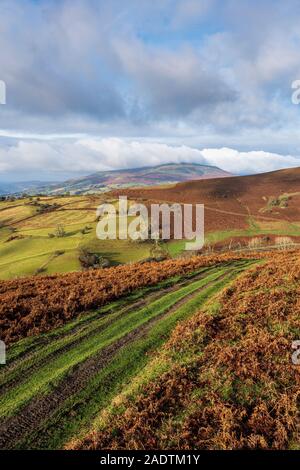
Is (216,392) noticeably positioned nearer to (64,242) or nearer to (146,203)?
(64,242)

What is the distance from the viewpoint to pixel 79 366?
12.1m

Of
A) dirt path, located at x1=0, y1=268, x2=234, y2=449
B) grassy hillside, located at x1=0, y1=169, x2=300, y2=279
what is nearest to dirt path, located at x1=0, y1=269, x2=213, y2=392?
dirt path, located at x1=0, y1=268, x2=234, y2=449

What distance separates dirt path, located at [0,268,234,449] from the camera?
9086 millimetres

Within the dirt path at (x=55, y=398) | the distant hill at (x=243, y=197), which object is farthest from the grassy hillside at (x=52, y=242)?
the dirt path at (x=55, y=398)

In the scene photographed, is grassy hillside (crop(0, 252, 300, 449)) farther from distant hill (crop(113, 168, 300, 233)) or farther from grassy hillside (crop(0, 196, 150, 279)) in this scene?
distant hill (crop(113, 168, 300, 233))

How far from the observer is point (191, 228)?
267ft

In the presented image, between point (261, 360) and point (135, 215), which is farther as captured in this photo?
point (135, 215)

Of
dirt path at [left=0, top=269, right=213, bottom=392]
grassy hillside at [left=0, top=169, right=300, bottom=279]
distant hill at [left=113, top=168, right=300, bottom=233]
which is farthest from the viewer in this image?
distant hill at [left=113, top=168, right=300, bottom=233]

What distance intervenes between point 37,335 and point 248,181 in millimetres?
116705

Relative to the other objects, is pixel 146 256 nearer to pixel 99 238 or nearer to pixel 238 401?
pixel 99 238

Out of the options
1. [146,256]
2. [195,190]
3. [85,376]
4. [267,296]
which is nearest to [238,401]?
[85,376]

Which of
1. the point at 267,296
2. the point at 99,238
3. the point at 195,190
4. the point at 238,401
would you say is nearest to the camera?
the point at 238,401

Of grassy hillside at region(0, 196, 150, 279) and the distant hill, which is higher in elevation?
the distant hill

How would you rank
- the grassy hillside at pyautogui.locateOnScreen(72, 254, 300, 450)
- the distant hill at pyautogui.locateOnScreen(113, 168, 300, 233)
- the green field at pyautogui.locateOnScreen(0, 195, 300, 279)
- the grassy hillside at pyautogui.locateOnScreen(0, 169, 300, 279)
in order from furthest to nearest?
the distant hill at pyautogui.locateOnScreen(113, 168, 300, 233), the grassy hillside at pyautogui.locateOnScreen(0, 169, 300, 279), the green field at pyautogui.locateOnScreen(0, 195, 300, 279), the grassy hillside at pyautogui.locateOnScreen(72, 254, 300, 450)
